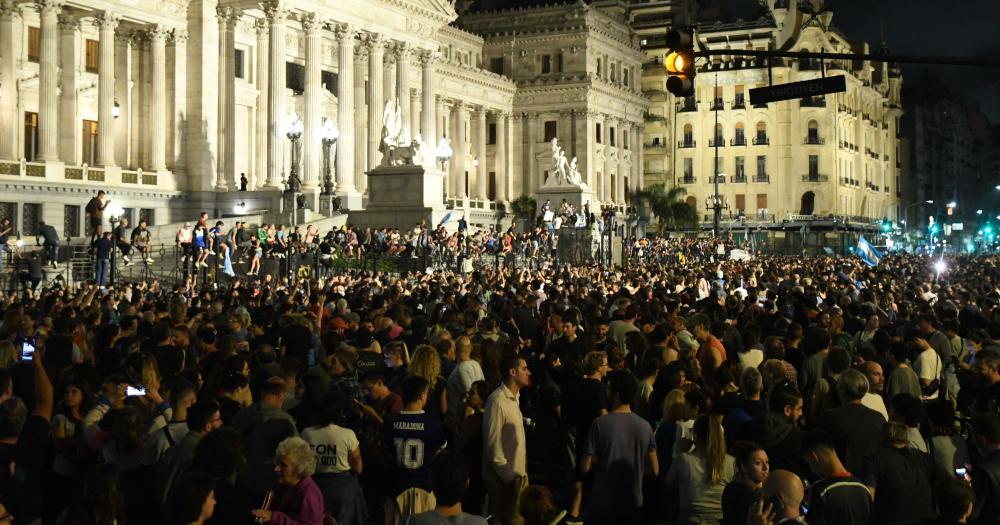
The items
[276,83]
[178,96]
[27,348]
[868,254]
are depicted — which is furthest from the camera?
[276,83]

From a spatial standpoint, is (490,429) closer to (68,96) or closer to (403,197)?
(403,197)

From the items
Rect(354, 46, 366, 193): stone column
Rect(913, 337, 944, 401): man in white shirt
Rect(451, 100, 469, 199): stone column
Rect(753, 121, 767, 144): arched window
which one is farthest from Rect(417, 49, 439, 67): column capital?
Rect(913, 337, 944, 401): man in white shirt

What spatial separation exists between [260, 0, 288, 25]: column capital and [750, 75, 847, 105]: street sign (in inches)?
1433

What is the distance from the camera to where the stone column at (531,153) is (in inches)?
3351

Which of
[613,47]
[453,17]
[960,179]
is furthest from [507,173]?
[960,179]

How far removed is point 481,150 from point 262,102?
1168 inches

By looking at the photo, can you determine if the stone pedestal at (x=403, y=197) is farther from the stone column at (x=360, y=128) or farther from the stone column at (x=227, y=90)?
the stone column at (x=360, y=128)

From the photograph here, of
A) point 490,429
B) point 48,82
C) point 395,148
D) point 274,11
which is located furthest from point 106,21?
point 490,429

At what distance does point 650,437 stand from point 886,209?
401ft

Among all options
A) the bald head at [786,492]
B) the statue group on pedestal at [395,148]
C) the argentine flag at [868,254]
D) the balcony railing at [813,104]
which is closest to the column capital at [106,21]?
the statue group on pedestal at [395,148]

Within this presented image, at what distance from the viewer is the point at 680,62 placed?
1827 centimetres

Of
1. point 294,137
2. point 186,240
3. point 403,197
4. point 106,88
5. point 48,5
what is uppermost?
point 48,5

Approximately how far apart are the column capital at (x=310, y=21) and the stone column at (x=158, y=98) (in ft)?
24.8

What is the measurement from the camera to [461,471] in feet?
22.9
